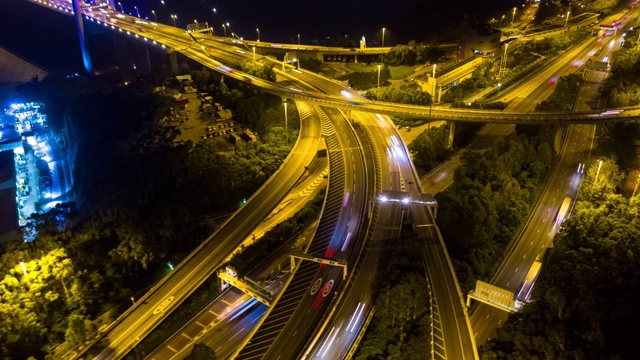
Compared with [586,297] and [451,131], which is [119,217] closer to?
[586,297]

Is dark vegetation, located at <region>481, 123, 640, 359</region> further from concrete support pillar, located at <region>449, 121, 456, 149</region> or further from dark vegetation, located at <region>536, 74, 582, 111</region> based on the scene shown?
dark vegetation, located at <region>536, 74, 582, 111</region>

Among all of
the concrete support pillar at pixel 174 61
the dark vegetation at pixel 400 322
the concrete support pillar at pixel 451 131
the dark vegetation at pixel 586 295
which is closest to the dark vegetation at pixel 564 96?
the concrete support pillar at pixel 451 131

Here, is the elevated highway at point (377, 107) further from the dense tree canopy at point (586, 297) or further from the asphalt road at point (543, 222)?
the dense tree canopy at point (586, 297)

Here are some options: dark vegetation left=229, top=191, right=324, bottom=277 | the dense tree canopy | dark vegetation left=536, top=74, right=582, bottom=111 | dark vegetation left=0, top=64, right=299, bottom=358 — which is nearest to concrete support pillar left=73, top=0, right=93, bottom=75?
dark vegetation left=0, top=64, right=299, bottom=358

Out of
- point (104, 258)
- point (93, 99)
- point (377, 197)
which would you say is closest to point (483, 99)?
point (377, 197)

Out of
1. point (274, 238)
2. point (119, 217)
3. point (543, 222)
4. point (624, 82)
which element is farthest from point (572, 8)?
point (119, 217)

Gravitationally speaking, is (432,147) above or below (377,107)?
below

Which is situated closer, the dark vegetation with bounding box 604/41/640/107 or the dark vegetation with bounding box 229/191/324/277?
the dark vegetation with bounding box 229/191/324/277

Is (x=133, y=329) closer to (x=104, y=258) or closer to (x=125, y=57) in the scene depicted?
(x=104, y=258)
